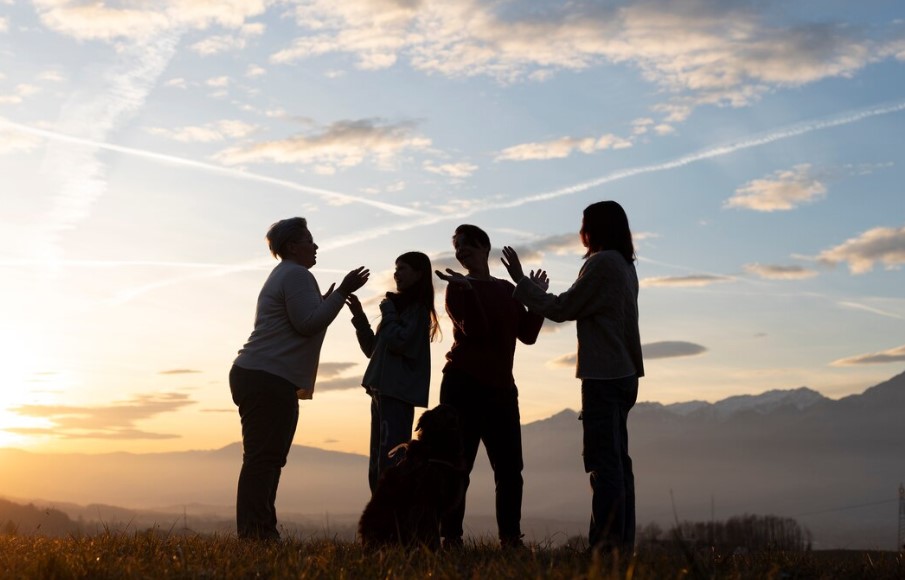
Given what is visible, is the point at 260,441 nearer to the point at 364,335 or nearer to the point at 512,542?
the point at 364,335

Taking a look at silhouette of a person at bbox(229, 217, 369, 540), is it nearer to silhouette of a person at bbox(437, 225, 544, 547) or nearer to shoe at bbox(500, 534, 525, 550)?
silhouette of a person at bbox(437, 225, 544, 547)

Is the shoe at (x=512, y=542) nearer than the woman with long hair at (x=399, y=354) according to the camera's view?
Yes

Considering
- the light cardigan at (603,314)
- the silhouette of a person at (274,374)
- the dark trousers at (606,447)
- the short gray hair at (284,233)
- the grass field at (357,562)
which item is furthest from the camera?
the short gray hair at (284,233)

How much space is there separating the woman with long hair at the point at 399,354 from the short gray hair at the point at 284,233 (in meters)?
0.82

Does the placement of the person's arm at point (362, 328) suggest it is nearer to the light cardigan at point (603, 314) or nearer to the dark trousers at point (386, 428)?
the dark trousers at point (386, 428)

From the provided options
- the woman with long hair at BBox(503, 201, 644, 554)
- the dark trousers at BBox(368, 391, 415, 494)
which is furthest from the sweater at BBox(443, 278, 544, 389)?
the woman with long hair at BBox(503, 201, 644, 554)

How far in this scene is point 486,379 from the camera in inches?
309

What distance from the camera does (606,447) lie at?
21.6ft

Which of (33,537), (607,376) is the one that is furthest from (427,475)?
(33,537)

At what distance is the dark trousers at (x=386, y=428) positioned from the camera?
25.8 feet

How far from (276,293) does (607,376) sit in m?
3.18

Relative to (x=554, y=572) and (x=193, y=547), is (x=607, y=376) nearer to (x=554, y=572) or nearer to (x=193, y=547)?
(x=554, y=572)

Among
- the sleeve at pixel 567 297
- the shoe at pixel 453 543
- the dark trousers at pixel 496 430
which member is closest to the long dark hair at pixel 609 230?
the sleeve at pixel 567 297

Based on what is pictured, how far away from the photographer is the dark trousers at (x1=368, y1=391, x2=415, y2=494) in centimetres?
788
